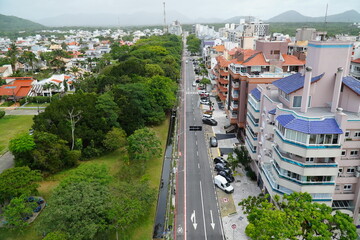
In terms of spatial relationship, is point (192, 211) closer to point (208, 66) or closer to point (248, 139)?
point (248, 139)

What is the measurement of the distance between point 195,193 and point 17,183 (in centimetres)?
1959

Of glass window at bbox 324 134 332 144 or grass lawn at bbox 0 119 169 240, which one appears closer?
glass window at bbox 324 134 332 144

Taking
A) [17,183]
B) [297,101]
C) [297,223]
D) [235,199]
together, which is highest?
[297,101]

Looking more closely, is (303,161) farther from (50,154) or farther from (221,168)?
(50,154)

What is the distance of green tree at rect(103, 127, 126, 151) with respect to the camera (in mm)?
40188

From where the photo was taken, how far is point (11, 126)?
180 feet

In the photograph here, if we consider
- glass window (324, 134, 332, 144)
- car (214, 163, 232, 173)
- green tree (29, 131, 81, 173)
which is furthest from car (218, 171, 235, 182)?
green tree (29, 131, 81, 173)

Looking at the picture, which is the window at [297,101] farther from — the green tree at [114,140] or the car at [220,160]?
the green tree at [114,140]

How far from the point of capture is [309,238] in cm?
1814

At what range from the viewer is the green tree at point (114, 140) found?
132 feet

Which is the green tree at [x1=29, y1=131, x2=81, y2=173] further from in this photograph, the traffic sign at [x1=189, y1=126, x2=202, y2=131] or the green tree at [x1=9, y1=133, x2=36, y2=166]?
the traffic sign at [x1=189, y1=126, x2=202, y2=131]

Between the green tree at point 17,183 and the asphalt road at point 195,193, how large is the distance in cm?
1579

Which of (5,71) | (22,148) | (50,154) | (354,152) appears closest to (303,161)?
(354,152)

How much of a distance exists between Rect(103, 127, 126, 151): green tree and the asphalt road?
950 centimetres
